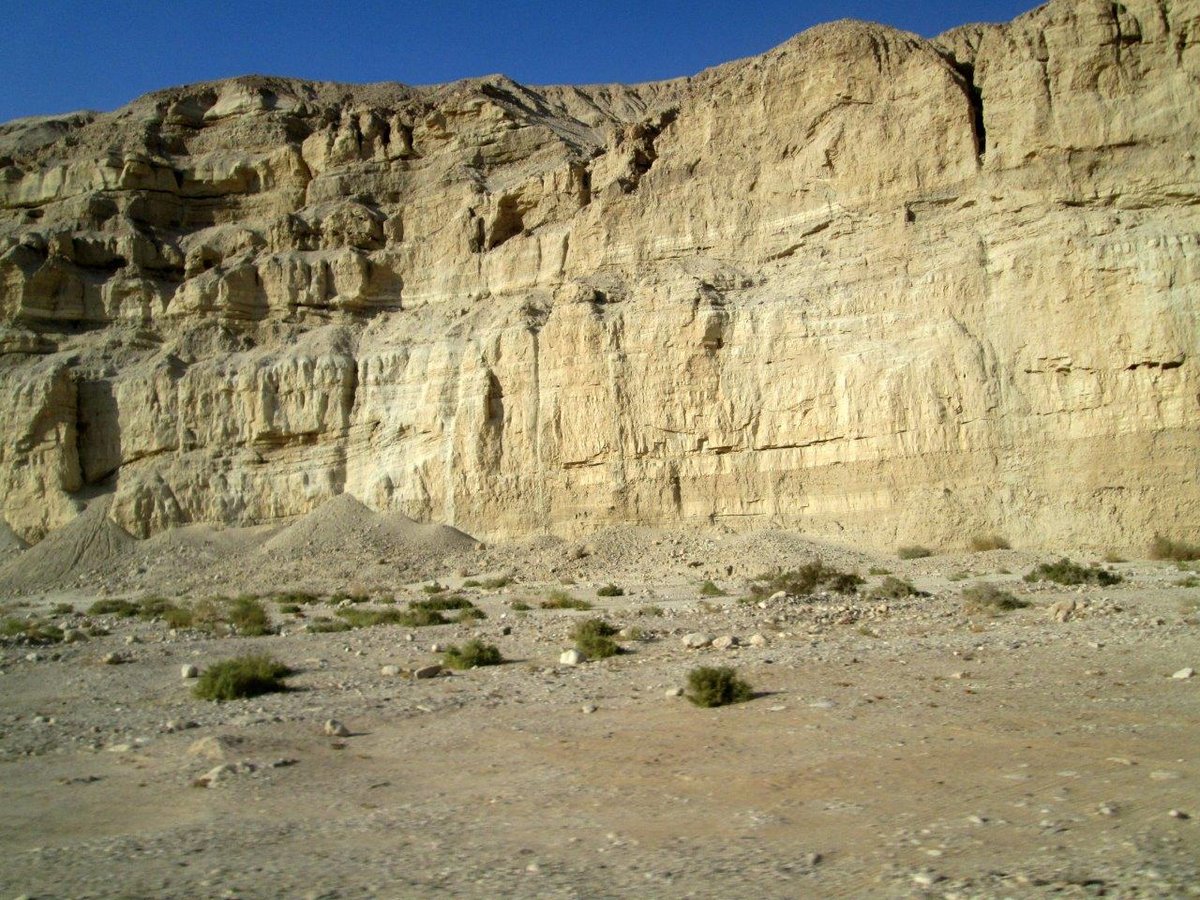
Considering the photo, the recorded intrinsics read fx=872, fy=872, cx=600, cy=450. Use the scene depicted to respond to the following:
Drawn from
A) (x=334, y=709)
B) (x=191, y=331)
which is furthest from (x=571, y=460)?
(x=334, y=709)

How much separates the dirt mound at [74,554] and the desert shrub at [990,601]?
29701 millimetres

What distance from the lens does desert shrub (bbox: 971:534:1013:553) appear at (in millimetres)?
22969

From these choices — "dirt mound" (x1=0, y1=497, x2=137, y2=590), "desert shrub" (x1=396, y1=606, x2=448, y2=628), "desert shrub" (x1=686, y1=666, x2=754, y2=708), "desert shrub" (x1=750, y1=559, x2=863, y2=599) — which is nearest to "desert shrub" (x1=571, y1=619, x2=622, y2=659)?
"desert shrub" (x1=686, y1=666, x2=754, y2=708)

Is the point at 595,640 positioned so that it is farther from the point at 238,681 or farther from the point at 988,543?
the point at 988,543

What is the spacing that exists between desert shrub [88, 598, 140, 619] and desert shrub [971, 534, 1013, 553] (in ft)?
70.2

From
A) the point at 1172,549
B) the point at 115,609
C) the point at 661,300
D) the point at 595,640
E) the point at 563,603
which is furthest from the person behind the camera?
the point at 661,300

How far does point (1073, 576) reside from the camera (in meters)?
16.9

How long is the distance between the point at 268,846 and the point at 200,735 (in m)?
3.32

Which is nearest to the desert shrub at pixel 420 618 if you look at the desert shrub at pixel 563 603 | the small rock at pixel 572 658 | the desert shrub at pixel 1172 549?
the desert shrub at pixel 563 603

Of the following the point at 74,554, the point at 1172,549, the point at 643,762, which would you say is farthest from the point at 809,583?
the point at 74,554

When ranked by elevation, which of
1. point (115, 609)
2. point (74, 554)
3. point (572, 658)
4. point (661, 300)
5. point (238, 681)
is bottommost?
point (115, 609)

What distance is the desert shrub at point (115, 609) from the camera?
21234 mm

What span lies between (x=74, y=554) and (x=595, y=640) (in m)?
29.0

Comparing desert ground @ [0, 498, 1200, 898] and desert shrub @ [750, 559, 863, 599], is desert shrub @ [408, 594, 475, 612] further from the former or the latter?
desert shrub @ [750, 559, 863, 599]
